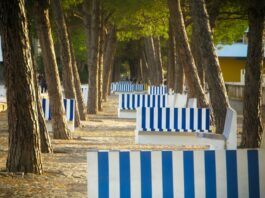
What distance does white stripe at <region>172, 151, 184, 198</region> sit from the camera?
647 centimetres

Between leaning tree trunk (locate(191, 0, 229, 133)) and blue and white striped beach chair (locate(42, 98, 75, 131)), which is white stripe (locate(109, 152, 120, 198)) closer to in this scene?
leaning tree trunk (locate(191, 0, 229, 133))

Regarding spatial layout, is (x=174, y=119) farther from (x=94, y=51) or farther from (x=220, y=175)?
(x=94, y=51)

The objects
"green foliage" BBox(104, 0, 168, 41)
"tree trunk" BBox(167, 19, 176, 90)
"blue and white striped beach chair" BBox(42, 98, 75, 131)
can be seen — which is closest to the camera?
"blue and white striped beach chair" BBox(42, 98, 75, 131)

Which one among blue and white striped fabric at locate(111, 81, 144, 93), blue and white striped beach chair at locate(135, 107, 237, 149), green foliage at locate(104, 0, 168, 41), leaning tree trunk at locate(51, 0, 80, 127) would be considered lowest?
blue and white striped beach chair at locate(135, 107, 237, 149)

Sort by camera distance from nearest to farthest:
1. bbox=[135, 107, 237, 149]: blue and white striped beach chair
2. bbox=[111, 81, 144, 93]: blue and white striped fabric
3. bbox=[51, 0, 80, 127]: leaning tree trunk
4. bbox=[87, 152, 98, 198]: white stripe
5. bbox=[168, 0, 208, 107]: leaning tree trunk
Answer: bbox=[87, 152, 98, 198]: white stripe < bbox=[135, 107, 237, 149]: blue and white striped beach chair < bbox=[51, 0, 80, 127]: leaning tree trunk < bbox=[168, 0, 208, 107]: leaning tree trunk < bbox=[111, 81, 144, 93]: blue and white striped fabric

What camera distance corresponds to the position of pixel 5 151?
1473cm

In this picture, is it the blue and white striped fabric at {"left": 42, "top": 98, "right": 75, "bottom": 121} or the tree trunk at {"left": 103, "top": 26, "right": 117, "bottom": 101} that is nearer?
the blue and white striped fabric at {"left": 42, "top": 98, "right": 75, "bottom": 121}

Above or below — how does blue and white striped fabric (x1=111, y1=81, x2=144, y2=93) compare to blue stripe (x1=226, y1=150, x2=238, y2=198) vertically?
above

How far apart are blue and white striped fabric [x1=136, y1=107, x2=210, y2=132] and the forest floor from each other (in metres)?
0.47

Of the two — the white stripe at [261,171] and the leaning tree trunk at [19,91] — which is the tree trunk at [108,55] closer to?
the leaning tree trunk at [19,91]

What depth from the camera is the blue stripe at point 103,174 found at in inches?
250

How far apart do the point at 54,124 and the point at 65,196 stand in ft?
27.7

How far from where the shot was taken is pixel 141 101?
26.4 metres

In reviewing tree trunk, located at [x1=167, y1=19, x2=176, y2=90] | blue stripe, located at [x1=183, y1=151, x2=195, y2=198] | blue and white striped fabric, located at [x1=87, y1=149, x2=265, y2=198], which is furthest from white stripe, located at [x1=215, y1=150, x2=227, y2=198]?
tree trunk, located at [x1=167, y1=19, x2=176, y2=90]
